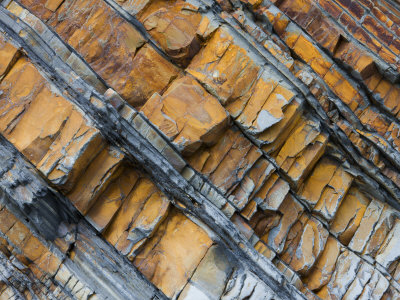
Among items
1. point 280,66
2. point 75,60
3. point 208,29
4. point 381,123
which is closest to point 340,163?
point 381,123

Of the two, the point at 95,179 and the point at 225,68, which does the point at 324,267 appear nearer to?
the point at 225,68

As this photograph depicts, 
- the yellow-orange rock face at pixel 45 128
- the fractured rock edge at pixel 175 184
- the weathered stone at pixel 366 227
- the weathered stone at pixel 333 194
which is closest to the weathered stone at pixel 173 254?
the fractured rock edge at pixel 175 184

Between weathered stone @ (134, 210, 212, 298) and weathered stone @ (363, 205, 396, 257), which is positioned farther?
weathered stone @ (363, 205, 396, 257)

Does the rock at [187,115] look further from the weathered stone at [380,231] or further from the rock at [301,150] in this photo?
the weathered stone at [380,231]

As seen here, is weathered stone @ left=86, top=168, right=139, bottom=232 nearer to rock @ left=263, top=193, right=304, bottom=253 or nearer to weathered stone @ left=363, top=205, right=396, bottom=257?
rock @ left=263, top=193, right=304, bottom=253

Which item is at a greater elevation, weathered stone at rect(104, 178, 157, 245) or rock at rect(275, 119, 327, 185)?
rock at rect(275, 119, 327, 185)

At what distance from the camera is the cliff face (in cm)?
606

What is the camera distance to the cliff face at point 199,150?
6.06m

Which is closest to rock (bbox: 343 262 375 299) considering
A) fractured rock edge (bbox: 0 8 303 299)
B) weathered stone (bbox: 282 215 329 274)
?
weathered stone (bbox: 282 215 329 274)

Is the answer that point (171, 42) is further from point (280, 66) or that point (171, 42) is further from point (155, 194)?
point (155, 194)

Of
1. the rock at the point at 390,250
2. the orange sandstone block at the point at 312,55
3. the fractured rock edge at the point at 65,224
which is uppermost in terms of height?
the orange sandstone block at the point at 312,55

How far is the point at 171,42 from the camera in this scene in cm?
671

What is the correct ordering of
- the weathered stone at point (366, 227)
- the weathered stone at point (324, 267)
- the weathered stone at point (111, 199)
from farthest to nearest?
the weathered stone at point (366, 227) < the weathered stone at point (324, 267) < the weathered stone at point (111, 199)

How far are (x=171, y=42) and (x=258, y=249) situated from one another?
13.2 feet
